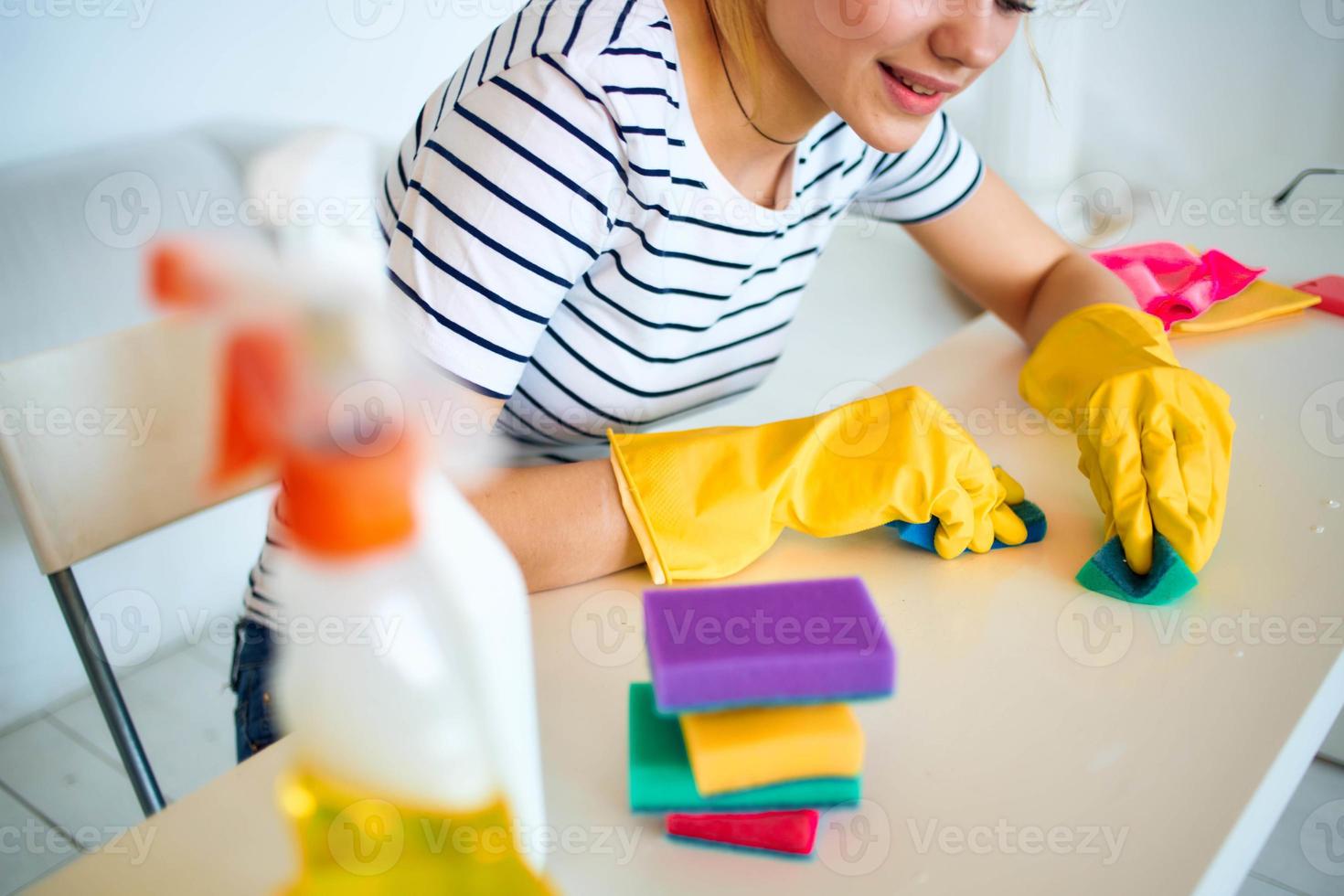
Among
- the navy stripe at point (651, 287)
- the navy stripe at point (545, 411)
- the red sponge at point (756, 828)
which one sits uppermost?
the navy stripe at point (651, 287)

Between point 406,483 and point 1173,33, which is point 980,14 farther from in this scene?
point 1173,33

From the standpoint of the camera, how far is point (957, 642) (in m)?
0.60

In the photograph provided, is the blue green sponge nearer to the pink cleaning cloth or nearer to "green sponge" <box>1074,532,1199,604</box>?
"green sponge" <box>1074,532,1199,604</box>

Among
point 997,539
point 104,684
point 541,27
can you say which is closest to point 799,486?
point 997,539

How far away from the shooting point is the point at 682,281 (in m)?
0.81

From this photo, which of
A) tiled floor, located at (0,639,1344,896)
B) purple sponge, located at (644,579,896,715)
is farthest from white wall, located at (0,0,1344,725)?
purple sponge, located at (644,579,896,715)

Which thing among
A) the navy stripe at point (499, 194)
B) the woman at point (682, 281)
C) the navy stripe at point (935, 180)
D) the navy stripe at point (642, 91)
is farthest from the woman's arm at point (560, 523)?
the navy stripe at point (935, 180)

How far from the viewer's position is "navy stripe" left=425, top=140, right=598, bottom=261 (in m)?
0.67

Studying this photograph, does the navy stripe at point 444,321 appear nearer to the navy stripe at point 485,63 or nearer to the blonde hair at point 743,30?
the navy stripe at point 485,63

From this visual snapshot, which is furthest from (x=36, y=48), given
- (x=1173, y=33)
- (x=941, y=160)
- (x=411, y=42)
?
(x=1173, y=33)

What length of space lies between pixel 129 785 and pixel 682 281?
1020mm

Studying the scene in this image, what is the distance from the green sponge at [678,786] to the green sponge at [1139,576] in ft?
0.88

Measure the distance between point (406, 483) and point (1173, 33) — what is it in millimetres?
1686

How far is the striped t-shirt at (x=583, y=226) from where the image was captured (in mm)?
671
